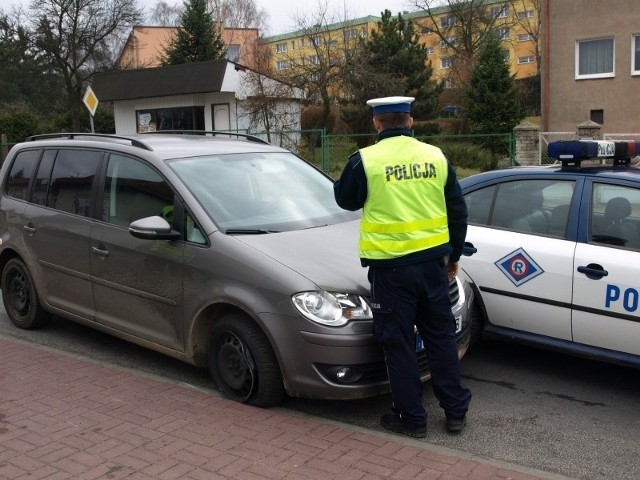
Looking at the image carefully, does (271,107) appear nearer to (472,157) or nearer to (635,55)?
(472,157)

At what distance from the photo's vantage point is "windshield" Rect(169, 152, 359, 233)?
189 inches

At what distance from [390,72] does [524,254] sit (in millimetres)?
28424

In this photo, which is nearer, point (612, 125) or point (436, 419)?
point (436, 419)

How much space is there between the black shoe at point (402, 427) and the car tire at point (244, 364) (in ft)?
2.21

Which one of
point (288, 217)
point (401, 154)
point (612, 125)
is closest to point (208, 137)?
point (288, 217)

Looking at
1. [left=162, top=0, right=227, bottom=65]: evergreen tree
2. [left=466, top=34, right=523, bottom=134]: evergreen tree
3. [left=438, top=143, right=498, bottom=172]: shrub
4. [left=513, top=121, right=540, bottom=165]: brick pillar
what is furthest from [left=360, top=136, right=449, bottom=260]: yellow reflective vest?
[left=162, top=0, right=227, bottom=65]: evergreen tree

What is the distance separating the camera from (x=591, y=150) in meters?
4.87

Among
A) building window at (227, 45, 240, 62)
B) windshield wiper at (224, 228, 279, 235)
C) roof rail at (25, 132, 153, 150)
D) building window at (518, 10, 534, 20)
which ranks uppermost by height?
building window at (518, 10, 534, 20)

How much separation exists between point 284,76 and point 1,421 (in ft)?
86.1

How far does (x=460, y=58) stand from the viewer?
152 feet

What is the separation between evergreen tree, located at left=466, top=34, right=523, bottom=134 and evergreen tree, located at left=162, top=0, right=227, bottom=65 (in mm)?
19014

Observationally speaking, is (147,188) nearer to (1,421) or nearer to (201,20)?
(1,421)

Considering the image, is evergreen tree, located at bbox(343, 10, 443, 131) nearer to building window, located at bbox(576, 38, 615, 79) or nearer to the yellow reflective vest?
building window, located at bbox(576, 38, 615, 79)

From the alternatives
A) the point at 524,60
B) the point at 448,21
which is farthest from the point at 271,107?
the point at 524,60
